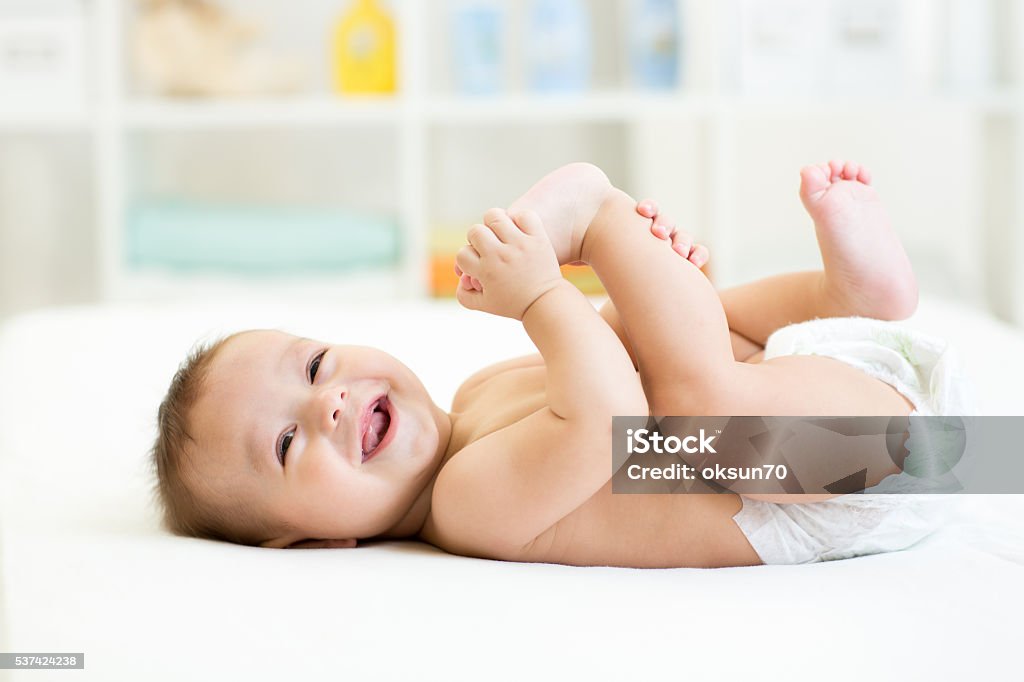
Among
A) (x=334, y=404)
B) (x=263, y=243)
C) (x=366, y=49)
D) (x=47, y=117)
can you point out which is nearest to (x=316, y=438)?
(x=334, y=404)

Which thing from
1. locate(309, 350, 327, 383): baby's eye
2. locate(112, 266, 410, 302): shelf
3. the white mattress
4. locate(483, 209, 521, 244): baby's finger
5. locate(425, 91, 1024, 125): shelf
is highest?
locate(425, 91, 1024, 125): shelf

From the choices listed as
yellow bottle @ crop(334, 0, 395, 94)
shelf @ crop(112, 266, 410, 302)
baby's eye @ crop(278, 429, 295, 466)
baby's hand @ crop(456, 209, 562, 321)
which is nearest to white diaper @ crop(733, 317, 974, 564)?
baby's hand @ crop(456, 209, 562, 321)

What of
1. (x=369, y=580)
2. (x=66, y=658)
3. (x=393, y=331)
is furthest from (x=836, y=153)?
(x=66, y=658)

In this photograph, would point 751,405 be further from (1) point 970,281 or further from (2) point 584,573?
(1) point 970,281

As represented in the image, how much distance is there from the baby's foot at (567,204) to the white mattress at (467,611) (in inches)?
9.5

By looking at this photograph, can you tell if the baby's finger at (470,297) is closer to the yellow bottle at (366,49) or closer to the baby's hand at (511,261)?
the baby's hand at (511,261)

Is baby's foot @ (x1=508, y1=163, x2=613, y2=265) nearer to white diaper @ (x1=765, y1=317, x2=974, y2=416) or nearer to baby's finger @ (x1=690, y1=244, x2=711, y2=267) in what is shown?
baby's finger @ (x1=690, y1=244, x2=711, y2=267)

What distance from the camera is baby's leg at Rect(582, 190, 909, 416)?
0.75 meters

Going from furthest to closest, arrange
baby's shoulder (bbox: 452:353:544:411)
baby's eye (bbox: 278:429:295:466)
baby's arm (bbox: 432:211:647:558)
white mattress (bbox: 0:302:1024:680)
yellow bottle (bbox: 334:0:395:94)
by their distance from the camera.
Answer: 1. yellow bottle (bbox: 334:0:395:94)
2. baby's shoulder (bbox: 452:353:544:411)
3. baby's eye (bbox: 278:429:295:466)
4. baby's arm (bbox: 432:211:647:558)
5. white mattress (bbox: 0:302:1024:680)

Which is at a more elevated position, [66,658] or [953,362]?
[953,362]

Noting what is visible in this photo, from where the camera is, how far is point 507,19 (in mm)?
2492

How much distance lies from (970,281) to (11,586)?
2.12m

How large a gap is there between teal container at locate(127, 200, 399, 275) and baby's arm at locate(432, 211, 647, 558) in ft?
4.40

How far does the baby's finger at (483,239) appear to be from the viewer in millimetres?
749
